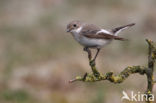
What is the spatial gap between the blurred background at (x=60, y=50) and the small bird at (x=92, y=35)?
3460 millimetres

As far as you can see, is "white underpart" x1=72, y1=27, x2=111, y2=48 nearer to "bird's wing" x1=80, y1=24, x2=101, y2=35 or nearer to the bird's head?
"bird's wing" x1=80, y1=24, x2=101, y2=35

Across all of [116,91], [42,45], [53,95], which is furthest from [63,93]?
[42,45]

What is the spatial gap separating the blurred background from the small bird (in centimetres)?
346

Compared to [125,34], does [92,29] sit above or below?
below

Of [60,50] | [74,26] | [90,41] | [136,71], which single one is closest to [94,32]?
[90,41]

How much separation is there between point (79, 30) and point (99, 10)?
12008 millimetres

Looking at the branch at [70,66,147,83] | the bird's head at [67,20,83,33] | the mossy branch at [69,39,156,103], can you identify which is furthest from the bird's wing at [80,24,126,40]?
the branch at [70,66,147,83]

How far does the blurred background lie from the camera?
11.9 metres

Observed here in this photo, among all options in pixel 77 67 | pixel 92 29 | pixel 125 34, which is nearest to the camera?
pixel 92 29

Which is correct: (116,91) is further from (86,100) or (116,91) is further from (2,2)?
(2,2)

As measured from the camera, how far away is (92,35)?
24.6 ft

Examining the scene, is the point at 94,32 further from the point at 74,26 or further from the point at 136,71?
the point at 136,71

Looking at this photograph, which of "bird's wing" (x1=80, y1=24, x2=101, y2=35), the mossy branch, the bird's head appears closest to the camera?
the mossy branch

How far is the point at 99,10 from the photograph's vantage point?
19.6 m
